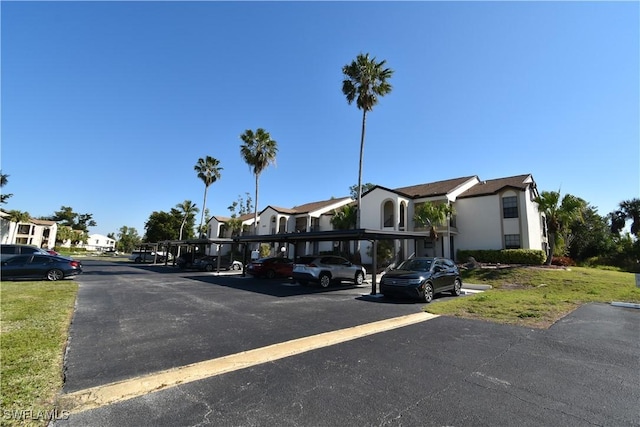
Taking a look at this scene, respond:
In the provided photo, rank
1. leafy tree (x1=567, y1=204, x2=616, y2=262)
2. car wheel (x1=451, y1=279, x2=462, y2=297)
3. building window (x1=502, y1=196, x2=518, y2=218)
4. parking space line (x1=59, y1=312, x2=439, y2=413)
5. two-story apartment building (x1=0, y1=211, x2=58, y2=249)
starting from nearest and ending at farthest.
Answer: parking space line (x1=59, y1=312, x2=439, y2=413)
car wheel (x1=451, y1=279, x2=462, y2=297)
building window (x1=502, y1=196, x2=518, y2=218)
leafy tree (x1=567, y1=204, x2=616, y2=262)
two-story apartment building (x1=0, y1=211, x2=58, y2=249)

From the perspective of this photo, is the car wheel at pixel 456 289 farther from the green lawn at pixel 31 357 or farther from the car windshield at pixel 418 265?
the green lawn at pixel 31 357

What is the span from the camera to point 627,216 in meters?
45.8

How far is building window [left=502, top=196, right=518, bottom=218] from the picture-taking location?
956 inches

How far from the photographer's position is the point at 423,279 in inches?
457

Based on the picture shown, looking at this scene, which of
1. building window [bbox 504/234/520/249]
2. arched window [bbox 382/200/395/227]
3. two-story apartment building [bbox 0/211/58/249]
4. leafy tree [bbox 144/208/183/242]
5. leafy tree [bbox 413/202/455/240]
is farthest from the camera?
two-story apartment building [bbox 0/211/58/249]

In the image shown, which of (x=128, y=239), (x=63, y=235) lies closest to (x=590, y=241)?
(x=63, y=235)

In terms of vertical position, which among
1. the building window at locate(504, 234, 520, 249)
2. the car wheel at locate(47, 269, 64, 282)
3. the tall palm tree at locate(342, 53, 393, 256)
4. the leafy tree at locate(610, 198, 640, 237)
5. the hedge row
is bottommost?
the car wheel at locate(47, 269, 64, 282)

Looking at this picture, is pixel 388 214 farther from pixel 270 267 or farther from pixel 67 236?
pixel 67 236

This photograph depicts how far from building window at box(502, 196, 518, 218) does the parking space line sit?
22038 mm

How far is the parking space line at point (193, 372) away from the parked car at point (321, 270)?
8.31m

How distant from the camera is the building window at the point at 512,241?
78.5ft

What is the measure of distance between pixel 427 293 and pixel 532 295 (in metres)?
5.39

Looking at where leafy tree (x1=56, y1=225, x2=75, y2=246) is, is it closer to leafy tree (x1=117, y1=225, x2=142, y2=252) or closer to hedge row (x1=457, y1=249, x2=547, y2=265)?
leafy tree (x1=117, y1=225, x2=142, y2=252)

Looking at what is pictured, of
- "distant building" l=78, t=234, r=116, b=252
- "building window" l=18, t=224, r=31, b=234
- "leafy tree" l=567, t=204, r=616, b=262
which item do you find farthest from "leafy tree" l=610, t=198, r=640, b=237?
"distant building" l=78, t=234, r=116, b=252
